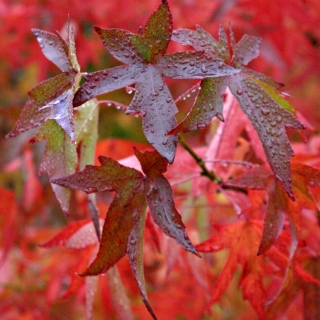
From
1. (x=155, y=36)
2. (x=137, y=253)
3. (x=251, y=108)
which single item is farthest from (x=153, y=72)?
(x=137, y=253)

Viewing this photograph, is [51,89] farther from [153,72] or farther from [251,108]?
[251,108]

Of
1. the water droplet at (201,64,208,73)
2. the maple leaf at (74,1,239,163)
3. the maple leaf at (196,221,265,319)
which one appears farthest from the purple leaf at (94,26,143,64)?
the maple leaf at (196,221,265,319)

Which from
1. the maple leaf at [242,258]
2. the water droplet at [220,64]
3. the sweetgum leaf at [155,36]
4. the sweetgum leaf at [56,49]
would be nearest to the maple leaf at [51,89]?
the sweetgum leaf at [56,49]

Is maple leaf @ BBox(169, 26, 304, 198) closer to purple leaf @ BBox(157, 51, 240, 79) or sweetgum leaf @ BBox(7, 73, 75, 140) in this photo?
purple leaf @ BBox(157, 51, 240, 79)

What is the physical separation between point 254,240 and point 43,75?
1.58 m

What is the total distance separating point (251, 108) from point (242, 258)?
14.4 inches

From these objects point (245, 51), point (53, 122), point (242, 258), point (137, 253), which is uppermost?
point (245, 51)

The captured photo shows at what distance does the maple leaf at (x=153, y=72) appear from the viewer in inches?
24.9

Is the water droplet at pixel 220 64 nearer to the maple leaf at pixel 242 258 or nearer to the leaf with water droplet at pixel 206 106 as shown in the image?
the leaf with water droplet at pixel 206 106

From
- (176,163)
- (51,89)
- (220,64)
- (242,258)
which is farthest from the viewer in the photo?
(176,163)

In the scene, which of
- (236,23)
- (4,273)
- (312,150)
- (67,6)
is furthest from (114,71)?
(4,273)

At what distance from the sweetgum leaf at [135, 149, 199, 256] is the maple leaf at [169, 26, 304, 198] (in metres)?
0.11

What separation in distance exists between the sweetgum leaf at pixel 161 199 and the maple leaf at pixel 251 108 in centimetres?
11

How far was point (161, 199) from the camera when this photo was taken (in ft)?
2.28
